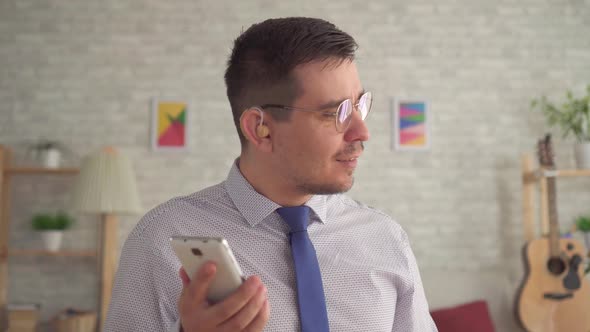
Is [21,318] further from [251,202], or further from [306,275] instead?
[306,275]

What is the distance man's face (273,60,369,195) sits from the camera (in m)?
1.34

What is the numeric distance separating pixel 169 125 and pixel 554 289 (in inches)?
102

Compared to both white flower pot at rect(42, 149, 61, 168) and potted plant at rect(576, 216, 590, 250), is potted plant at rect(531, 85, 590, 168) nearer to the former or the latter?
potted plant at rect(576, 216, 590, 250)

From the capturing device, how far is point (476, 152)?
402cm

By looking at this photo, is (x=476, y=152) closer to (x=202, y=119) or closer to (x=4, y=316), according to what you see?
(x=202, y=119)

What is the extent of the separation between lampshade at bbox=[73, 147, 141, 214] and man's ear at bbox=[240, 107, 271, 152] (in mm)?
2278

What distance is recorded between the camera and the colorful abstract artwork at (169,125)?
393 cm

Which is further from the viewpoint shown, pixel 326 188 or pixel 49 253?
pixel 49 253

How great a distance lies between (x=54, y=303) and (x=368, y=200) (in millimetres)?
2136

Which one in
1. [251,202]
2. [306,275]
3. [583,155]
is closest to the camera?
[306,275]

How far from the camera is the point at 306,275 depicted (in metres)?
1.30

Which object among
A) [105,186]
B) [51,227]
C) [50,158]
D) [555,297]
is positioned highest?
[50,158]

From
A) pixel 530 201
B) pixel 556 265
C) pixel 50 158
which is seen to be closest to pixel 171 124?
pixel 50 158

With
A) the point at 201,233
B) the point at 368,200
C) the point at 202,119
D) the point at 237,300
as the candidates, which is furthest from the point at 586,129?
the point at 237,300
